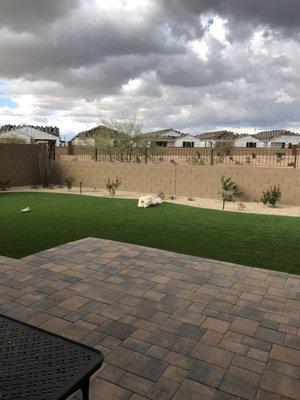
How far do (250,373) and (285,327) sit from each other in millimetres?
887

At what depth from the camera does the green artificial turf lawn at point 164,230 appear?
19.0 feet

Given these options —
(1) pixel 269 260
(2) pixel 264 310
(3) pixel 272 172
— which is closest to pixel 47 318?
(2) pixel 264 310

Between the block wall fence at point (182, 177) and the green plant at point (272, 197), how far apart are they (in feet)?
0.90

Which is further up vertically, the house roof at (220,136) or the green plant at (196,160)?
the house roof at (220,136)

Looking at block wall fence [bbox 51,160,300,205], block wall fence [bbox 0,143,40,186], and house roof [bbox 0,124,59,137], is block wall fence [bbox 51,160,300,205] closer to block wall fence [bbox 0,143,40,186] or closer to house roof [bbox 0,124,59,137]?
block wall fence [bbox 0,143,40,186]

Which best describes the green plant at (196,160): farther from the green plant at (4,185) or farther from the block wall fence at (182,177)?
the green plant at (4,185)

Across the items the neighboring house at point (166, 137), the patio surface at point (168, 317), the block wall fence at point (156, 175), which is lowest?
the patio surface at point (168, 317)

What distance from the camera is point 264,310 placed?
147 inches

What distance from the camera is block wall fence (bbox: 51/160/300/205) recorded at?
1134 centimetres

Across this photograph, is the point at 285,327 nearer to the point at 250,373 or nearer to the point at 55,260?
the point at 250,373

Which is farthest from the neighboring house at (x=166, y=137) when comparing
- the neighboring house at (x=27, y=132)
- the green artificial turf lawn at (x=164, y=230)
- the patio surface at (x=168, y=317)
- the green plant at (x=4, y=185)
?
the neighboring house at (x=27, y=132)

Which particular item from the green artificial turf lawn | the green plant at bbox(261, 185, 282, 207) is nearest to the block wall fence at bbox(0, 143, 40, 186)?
the green artificial turf lawn

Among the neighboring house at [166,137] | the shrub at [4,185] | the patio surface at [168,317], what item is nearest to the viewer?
the patio surface at [168,317]

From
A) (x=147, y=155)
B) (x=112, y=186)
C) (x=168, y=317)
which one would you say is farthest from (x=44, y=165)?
(x=168, y=317)
